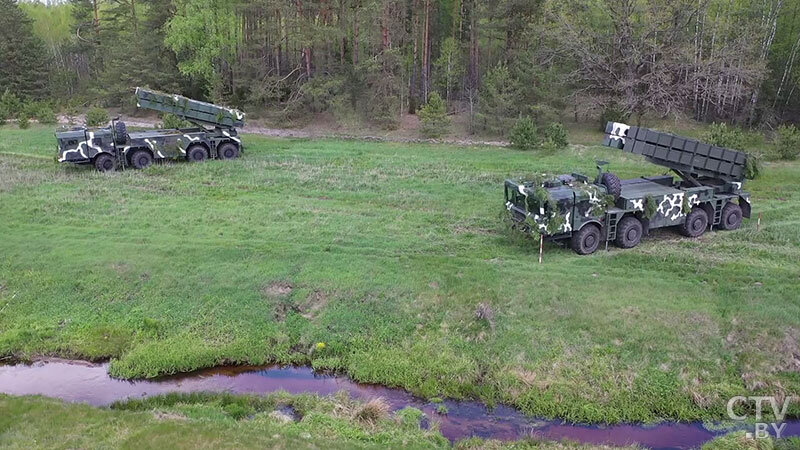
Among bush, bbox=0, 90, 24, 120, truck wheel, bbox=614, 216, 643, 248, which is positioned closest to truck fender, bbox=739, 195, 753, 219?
truck wheel, bbox=614, 216, 643, 248

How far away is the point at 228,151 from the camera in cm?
2523

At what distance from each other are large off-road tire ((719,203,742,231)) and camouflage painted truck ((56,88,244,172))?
18.3m

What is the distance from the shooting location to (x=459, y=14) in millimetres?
34594

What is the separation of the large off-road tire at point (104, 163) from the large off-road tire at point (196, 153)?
278 cm

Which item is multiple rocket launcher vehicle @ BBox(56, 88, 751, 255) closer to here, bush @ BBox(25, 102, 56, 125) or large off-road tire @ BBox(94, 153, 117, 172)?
large off-road tire @ BBox(94, 153, 117, 172)

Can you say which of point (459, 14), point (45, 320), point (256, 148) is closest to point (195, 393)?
point (45, 320)

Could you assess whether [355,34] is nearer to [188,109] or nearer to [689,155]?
[188,109]

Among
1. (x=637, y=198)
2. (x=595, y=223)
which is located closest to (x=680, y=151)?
(x=637, y=198)

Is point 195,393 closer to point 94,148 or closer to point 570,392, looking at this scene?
point 570,392

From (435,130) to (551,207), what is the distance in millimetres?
16318

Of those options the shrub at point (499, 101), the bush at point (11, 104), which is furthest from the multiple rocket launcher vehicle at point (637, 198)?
the bush at point (11, 104)

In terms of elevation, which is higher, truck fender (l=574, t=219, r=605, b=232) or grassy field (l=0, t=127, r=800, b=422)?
truck fender (l=574, t=219, r=605, b=232)

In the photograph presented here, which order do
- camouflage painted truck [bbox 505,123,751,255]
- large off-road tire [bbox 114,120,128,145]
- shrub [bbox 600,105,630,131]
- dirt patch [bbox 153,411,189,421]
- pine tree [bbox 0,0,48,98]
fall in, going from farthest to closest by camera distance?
pine tree [bbox 0,0,48,98] < shrub [bbox 600,105,630,131] < large off-road tire [bbox 114,120,128,145] < camouflage painted truck [bbox 505,123,751,255] < dirt patch [bbox 153,411,189,421]

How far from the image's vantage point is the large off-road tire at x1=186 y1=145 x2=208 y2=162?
80.2 feet
